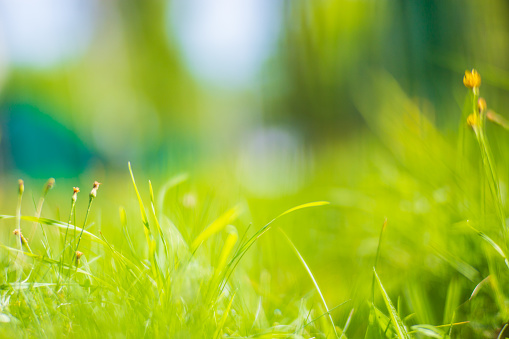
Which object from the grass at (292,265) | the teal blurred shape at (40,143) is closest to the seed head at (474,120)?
the grass at (292,265)

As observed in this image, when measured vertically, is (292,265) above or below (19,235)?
below

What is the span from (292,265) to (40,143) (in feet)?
Result: 27.3

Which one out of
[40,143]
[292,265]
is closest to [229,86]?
[40,143]

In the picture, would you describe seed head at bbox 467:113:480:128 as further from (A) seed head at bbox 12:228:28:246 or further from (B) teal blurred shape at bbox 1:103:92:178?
(B) teal blurred shape at bbox 1:103:92:178

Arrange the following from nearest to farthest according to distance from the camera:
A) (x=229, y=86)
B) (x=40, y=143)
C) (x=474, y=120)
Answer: (x=474, y=120)
(x=40, y=143)
(x=229, y=86)

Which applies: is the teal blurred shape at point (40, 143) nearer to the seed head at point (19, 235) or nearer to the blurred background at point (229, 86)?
the blurred background at point (229, 86)

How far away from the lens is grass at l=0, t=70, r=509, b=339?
40 cm

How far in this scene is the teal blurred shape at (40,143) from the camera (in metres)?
7.48

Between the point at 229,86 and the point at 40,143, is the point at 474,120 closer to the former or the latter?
the point at 40,143

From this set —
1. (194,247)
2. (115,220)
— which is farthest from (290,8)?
(194,247)

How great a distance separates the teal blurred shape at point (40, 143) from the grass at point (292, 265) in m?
6.93

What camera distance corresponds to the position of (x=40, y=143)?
7.79 meters

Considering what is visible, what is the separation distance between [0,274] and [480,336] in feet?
1.92

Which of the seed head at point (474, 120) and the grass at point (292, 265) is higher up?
the seed head at point (474, 120)
